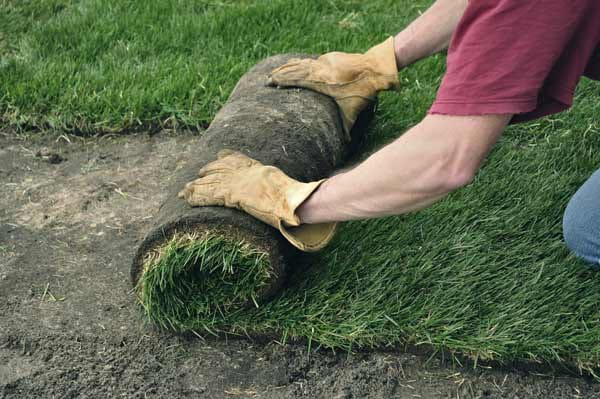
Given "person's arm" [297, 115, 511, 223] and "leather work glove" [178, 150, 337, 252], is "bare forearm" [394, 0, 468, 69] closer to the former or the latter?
"leather work glove" [178, 150, 337, 252]

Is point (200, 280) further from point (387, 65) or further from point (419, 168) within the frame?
point (387, 65)

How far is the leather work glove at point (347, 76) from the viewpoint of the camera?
364 centimetres

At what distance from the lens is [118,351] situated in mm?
2861

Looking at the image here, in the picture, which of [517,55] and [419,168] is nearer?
[517,55]

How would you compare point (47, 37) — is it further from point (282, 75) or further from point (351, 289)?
point (351, 289)

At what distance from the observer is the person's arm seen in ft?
7.41

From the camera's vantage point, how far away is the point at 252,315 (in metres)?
2.93

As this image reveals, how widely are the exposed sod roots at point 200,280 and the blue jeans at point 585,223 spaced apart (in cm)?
113

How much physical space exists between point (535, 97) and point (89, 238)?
1974 mm

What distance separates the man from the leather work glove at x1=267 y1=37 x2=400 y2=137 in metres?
0.75

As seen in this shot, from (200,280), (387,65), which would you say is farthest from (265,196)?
(387,65)

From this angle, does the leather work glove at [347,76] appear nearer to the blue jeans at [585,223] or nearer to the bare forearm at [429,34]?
the bare forearm at [429,34]

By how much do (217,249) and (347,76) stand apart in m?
1.24

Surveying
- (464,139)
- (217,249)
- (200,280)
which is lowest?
(200,280)
